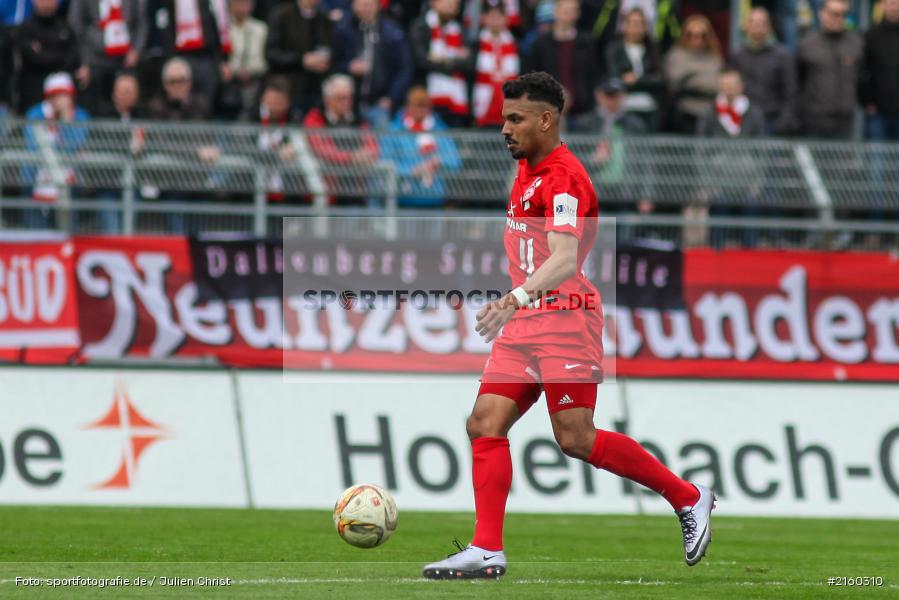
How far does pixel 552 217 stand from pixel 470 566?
1.89 m

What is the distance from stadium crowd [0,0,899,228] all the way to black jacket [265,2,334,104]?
17 mm

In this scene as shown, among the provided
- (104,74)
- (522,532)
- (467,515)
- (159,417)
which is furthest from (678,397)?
(104,74)

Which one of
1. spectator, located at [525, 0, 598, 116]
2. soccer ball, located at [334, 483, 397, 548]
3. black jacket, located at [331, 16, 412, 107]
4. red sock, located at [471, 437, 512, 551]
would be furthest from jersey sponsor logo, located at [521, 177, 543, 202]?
black jacket, located at [331, 16, 412, 107]

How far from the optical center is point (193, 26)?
63.7 ft

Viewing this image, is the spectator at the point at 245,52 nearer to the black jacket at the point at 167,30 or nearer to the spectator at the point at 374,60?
the black jacket at the point at 167,30

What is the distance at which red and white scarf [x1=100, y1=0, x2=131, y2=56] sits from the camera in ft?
64.1

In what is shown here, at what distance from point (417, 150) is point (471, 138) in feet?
2.03

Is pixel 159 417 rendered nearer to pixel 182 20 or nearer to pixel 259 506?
pixel 259 506

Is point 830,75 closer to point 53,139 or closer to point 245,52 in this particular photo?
point 245,52

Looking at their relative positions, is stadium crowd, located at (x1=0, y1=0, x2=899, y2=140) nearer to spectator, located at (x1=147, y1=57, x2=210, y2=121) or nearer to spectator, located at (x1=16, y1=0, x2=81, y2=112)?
spectator, located at (x1=16, y1=0, x2=81, y2=112)

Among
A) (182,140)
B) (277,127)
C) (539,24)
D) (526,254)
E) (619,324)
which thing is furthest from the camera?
(539,24)

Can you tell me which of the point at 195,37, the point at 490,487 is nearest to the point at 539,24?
the point at 195,37

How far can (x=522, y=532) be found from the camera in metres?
13.2

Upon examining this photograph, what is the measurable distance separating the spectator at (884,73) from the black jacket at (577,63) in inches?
134
